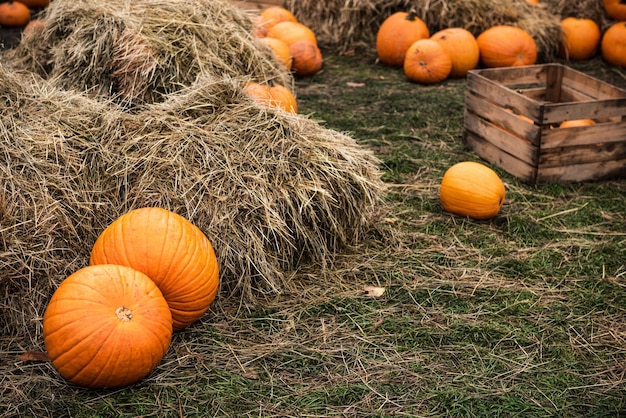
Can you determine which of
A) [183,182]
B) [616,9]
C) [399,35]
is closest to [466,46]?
[399,35]

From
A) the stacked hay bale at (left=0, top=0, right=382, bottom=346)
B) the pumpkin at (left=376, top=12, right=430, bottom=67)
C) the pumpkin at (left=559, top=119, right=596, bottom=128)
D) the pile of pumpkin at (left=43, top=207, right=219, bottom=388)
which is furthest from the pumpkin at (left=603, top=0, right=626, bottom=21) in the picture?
the pile of pumpkin at (left=43, top=207, right=219, bottom=388)

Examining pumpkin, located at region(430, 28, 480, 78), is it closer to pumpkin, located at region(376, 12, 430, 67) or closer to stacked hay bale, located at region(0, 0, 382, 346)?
pumpkin, located at region(376, 12, 430, 67)

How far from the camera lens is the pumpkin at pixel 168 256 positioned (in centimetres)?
338

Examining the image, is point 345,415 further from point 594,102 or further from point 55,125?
point 594,102

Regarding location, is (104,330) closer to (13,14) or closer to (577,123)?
(577,123)

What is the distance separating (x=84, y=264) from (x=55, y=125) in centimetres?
86

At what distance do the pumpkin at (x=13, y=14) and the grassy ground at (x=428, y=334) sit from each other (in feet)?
22.8

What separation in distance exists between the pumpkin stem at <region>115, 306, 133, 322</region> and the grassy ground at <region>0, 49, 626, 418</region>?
0.31 m

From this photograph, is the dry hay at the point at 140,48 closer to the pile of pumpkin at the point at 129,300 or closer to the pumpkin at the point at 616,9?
the pile of pumpkin at the point at 129,300

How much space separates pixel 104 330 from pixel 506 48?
6342 mm

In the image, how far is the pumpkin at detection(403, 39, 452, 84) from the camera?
7.75m

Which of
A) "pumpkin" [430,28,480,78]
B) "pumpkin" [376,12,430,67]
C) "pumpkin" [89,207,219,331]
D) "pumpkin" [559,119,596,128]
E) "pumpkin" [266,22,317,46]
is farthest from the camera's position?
"pumpkin" [376,12,430,67]

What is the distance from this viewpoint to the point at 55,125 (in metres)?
4.04

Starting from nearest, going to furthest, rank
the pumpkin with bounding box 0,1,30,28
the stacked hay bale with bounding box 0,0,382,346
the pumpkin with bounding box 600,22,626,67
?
the stacked hay bale with bounding box 0,0,382,346, the pumpkin with bounding box 600,22,626,67, the pumpkin with bounding box 0,1,30,28
